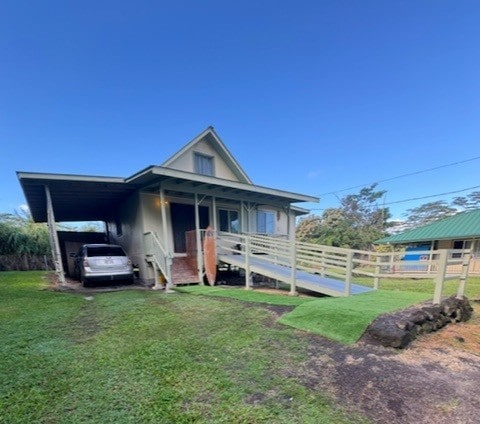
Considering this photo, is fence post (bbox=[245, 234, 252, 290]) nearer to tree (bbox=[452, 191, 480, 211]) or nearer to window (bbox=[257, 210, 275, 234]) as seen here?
window (bbox=[257, 210, 275, 234])

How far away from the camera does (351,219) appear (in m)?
40.1

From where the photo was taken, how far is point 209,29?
46.8ft

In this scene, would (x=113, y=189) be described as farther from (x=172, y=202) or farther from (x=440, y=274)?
(x=440, y=274)

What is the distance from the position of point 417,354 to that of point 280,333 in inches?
72.4

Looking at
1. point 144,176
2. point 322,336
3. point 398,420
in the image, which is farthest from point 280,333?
point 144,176

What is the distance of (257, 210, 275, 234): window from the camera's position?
14289mm

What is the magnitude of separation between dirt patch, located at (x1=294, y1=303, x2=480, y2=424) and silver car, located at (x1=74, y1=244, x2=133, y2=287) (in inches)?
286

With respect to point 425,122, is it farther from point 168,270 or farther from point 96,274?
point 96,274

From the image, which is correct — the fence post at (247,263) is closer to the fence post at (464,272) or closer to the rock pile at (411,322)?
the rock pile at (411,322)

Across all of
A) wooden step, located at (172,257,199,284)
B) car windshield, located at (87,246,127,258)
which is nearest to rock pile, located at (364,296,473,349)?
wooden step, located at (172,257,199,284)

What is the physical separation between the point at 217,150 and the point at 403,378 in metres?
12.0

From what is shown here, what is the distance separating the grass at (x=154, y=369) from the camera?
7.42 feet

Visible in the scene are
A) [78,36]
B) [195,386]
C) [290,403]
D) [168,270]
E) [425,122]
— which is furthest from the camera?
[425,122]

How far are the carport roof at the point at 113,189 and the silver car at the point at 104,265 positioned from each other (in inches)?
94.9
